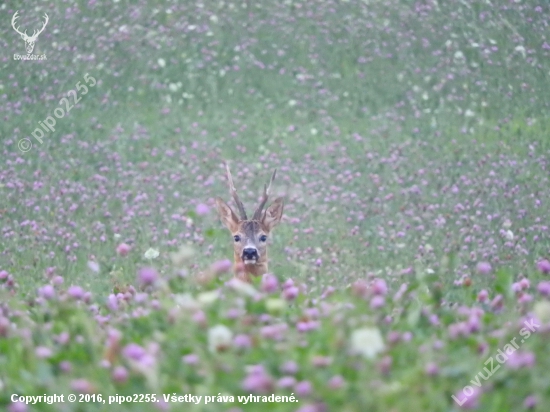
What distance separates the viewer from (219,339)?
3.46m

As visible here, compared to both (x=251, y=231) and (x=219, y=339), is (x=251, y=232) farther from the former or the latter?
(x=219, y=339)

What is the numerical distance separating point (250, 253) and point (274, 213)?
2.35ft

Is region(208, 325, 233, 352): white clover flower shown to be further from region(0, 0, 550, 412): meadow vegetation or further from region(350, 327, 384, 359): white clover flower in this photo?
region(350, 327, 384, 359): white clover flower

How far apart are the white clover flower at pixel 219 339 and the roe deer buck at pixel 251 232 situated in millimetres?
3946

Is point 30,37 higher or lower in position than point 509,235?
higher

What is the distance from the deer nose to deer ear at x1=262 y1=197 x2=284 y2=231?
43cm

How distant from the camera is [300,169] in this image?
38.4 ft

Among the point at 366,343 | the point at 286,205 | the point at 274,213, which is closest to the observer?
the point at 366,343

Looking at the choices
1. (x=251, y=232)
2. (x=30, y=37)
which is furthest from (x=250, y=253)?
(x=30, y=37)

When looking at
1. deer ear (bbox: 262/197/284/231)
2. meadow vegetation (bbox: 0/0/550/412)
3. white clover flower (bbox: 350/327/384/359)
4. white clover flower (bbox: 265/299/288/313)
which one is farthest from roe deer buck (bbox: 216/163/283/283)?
white clover flower (bbox: 350/327/384/359)

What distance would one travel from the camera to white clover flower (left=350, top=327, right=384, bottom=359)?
3.38 meters

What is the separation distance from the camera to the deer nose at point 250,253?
756 cm

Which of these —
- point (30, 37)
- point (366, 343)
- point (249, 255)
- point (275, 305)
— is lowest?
point (366, 343)

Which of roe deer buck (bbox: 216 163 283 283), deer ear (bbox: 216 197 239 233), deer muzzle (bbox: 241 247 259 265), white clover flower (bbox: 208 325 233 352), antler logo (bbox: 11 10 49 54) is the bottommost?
white clover flower (bbox: 208 325 233 352)
